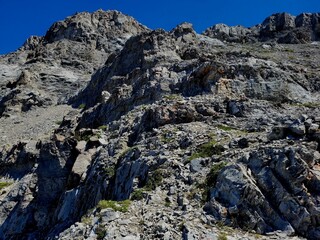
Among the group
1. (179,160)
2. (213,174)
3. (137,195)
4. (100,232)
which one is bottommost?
(100,232)

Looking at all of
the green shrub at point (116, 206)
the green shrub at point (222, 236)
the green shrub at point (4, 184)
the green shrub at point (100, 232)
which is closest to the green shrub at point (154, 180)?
the green shrub at point (116, 206)

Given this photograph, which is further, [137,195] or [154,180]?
[154,180]

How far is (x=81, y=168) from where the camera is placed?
2370cm

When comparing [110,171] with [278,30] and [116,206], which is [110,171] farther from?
[278,30]

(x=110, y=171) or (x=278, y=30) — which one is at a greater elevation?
(x=278, y=30)

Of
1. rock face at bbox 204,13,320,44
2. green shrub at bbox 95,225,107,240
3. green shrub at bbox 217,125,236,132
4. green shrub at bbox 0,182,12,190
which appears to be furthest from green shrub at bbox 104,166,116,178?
rock face at bbox 204,13,320,44

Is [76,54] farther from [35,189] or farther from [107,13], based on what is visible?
[35,189]

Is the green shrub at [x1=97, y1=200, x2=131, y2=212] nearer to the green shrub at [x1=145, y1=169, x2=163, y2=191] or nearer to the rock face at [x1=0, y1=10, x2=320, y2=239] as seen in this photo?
the rock face at [x1=0, y1=10, x2=320, y2=239]

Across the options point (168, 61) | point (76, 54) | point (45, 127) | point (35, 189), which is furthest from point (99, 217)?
point (76, 54)

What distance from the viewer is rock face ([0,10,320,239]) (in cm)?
1384

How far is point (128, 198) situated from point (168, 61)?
2687 centimetres

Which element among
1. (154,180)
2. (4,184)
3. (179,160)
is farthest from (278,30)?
(154,180)

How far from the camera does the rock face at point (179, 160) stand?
13.8 m

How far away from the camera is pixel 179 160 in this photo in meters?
17.8
